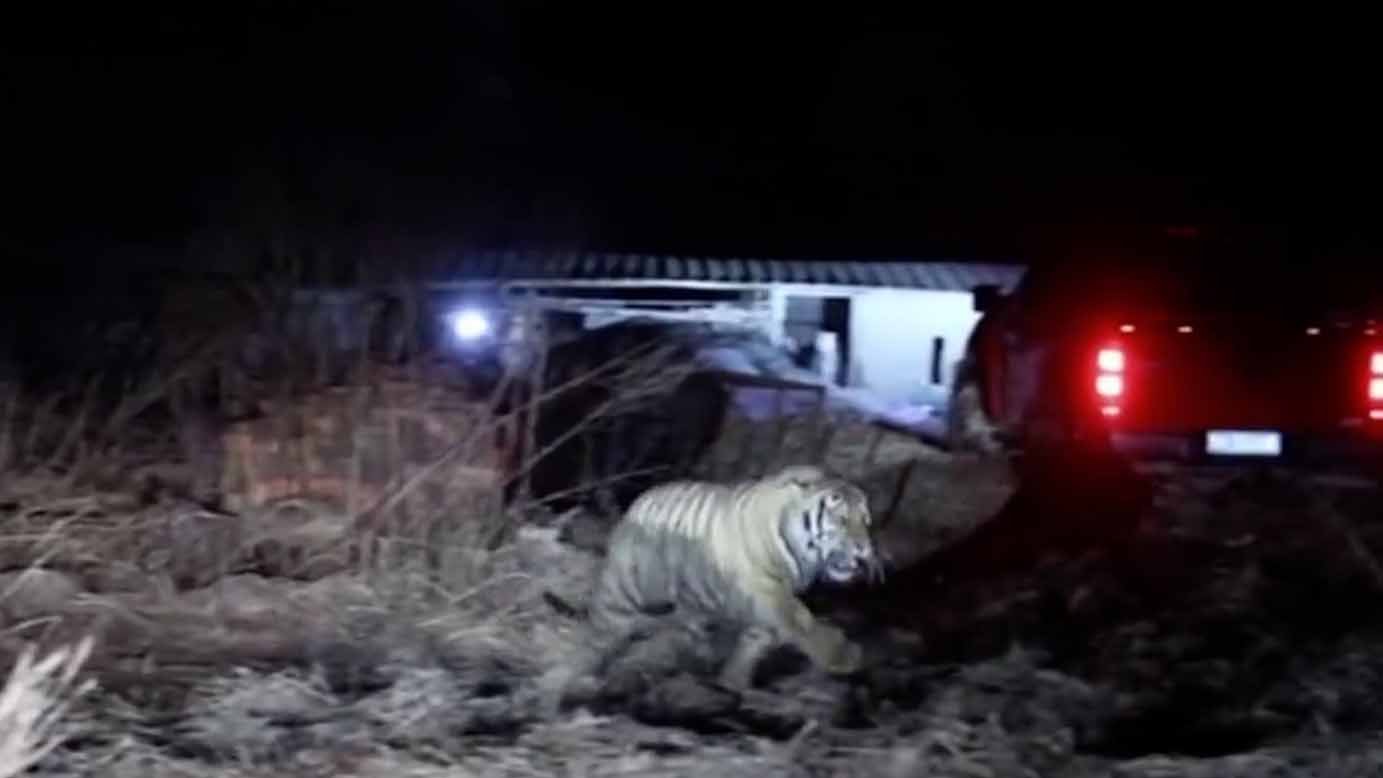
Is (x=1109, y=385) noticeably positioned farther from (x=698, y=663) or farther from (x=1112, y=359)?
(x=698, y=663)

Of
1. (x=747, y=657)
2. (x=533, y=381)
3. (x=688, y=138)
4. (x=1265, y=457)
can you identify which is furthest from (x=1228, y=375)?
(x=688, y=138)

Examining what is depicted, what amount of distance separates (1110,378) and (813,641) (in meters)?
4.57

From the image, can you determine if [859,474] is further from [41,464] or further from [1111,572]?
[41,464]

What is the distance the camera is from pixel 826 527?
8109 millimetres

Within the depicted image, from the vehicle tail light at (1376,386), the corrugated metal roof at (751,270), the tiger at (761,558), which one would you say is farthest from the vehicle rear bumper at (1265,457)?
the corrugated metal roof at (751,270)

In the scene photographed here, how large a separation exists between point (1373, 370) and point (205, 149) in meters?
14.4

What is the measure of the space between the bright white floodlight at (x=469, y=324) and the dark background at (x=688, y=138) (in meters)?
5.24

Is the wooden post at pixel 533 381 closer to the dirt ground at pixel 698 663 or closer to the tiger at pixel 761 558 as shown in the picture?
the dirt ground at pixel 698 663

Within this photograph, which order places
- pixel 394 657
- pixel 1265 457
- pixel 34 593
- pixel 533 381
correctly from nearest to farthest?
pixel 394 657, pixel 34 593, pixel 533 381, pixel 1265 457

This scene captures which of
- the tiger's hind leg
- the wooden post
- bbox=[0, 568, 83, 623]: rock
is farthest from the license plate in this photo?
bbox=[0, 568, 83, 623]: rock

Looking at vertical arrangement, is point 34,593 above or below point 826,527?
below

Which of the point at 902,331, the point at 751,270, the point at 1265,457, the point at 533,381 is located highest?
the point at 751,270

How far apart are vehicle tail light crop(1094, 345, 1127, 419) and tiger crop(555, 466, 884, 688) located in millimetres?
4015

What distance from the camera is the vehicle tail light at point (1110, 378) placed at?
1227cm
